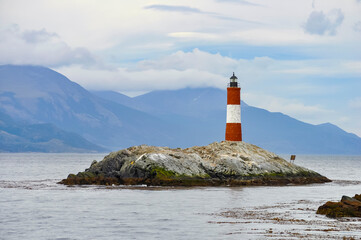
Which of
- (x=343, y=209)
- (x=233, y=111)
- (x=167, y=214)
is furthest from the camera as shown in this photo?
(x=233, y=111)

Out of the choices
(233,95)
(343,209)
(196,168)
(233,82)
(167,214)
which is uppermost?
(233,82)

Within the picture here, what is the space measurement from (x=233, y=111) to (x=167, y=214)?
31.6m

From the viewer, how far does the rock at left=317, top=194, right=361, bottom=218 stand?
107ft

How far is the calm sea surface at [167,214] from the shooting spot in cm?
2766

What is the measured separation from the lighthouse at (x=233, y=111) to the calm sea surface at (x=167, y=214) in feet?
47.2

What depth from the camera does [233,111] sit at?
6544 cm

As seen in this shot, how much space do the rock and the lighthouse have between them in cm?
3205

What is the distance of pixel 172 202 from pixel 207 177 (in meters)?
16.2

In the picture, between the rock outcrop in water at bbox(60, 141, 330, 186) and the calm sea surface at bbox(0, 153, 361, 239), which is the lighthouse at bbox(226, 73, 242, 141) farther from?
the calm sea surface at bbox(0, 153, 361, 239)

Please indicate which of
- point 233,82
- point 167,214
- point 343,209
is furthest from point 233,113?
point 343,209

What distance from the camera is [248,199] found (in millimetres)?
43906

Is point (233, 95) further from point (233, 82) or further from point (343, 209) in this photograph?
point (343, 209)

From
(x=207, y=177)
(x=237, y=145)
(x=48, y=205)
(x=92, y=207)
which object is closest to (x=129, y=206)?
(x=92, y=207)

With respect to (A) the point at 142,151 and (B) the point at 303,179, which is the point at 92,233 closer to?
(A) the point at 142,151
